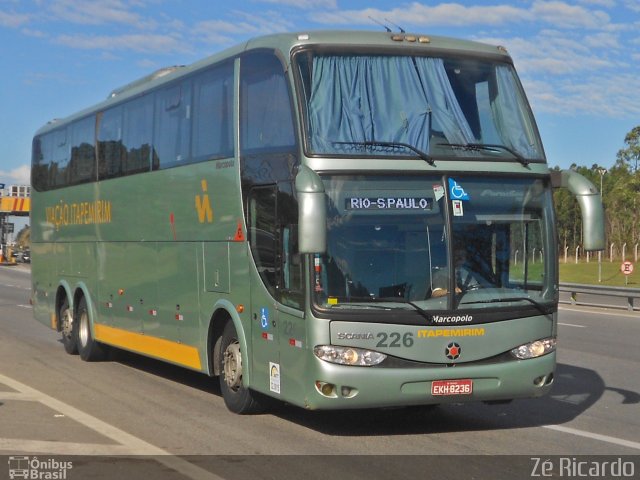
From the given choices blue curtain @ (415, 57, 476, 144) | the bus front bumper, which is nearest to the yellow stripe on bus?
the bus front bumper

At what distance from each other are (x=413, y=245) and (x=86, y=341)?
901 cm

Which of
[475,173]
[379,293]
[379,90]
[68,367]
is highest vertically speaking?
[379,90]

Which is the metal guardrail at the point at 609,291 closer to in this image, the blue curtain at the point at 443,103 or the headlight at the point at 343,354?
the blue curtain at the point at 443,103

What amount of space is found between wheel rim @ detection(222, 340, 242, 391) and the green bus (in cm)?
2

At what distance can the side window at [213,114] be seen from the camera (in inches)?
456

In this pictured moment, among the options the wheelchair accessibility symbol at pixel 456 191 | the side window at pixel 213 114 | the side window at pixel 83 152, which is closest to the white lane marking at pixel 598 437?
the wheelchair accessibility symbol at pixel 456 191

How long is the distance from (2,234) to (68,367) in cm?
7161

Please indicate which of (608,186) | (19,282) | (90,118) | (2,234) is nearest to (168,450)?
(90,118)

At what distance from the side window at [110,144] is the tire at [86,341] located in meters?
2.42

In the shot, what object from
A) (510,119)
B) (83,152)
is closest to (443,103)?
(510,119)

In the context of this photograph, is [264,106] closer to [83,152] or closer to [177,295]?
[177,295]

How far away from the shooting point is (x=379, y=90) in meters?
10.1

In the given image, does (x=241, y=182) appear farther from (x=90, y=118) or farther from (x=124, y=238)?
(x=90, y=118)

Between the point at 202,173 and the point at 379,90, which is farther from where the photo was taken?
the point at 202,173
